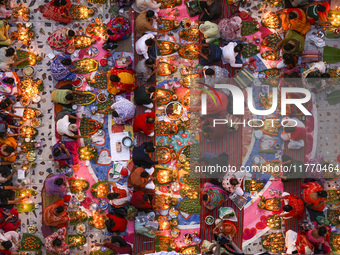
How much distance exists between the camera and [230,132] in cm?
1000

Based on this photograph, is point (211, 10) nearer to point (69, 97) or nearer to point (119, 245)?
point (69, 97)

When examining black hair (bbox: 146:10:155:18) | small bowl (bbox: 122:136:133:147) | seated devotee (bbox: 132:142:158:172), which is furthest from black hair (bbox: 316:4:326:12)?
small bowl (bbox: 122:136:133:147)

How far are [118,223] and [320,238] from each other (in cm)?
536

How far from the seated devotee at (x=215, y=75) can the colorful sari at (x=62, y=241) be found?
19.3 feet

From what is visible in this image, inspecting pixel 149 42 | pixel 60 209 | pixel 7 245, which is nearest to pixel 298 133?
pixel 149 42

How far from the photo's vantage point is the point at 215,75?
32.2ft

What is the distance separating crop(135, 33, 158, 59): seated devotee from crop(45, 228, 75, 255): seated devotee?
18.0 feet

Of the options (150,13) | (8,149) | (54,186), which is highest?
(150,13)

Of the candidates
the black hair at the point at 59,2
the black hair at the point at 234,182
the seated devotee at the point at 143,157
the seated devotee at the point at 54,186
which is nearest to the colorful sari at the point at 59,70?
the black hair at the point at 59,2

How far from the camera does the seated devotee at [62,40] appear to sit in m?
9.98

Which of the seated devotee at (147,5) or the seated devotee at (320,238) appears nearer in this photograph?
the seated devotee at (320,238)

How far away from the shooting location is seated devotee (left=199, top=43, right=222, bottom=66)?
9771mm

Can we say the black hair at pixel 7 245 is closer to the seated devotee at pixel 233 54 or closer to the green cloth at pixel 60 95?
Answer: the green cloth at pixel 60 95

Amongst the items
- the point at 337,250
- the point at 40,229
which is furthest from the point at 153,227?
the point at 337,250
